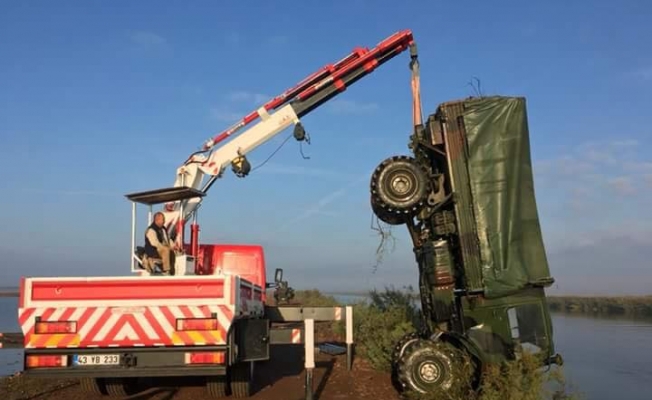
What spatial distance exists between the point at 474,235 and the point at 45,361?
6.05 m

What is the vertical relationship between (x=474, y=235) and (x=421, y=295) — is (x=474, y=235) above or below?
above

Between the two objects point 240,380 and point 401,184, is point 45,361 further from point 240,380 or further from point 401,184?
point 401,184

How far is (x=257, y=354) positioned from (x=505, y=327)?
11.9 feet

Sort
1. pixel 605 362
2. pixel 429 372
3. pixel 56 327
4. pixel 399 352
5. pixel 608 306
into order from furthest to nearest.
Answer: pixel 608 306, pixel 605 362, pixel 399 352, pixel 429 372, pixel 56 327

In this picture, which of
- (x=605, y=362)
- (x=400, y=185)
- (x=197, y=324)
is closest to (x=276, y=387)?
(x=197, y=324)

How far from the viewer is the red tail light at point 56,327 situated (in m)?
7.07

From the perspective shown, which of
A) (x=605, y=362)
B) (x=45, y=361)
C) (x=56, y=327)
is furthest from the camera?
(x=605, y=362)

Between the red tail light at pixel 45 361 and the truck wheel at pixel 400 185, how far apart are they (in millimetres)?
5096

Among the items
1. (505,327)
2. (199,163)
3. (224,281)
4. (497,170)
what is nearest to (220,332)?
(224,281)

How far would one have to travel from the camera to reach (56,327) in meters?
7.08

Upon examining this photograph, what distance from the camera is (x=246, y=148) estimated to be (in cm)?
1312

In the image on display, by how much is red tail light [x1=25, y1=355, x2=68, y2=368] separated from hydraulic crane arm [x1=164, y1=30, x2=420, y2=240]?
6137 millimetres

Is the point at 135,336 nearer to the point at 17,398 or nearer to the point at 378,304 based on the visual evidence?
the point at 17,398

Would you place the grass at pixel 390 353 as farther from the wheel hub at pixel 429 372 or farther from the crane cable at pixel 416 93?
the crane cable at pixel 416 93
